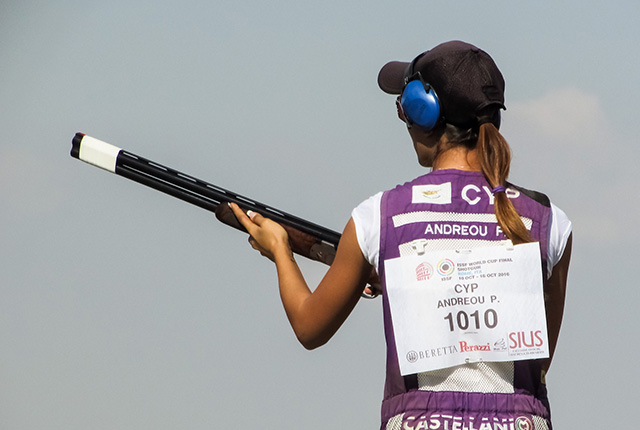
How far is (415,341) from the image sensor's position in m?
3.20

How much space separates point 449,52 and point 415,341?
111cm

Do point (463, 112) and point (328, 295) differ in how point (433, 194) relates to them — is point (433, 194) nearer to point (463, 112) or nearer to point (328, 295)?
point (463, 112)

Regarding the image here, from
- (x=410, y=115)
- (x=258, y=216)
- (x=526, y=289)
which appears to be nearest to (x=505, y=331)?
(x=526, y=289)

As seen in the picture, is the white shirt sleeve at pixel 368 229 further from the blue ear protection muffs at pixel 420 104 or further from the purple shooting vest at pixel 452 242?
the blue ear protection muffs at pixel 420 104

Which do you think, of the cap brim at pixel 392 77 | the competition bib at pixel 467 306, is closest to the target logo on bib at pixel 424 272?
the competition bib at pixel 467 306

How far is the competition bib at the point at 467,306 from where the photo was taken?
319cm

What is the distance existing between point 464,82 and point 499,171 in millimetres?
368

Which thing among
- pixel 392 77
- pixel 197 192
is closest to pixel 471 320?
pixel 392 77

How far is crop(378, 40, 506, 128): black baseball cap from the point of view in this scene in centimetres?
335

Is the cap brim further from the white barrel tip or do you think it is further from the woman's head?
the white barrel tip

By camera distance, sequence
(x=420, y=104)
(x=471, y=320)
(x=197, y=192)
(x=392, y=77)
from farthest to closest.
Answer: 1. (x=197, y=192)
2. (x=392, y=77)
3. (x=420, y=104)
4. (x=471, y=320)

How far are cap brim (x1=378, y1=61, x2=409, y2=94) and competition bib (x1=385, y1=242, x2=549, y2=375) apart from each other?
943 mm

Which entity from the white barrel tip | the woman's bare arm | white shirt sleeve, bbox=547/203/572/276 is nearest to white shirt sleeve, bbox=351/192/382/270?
the woman's bare arm

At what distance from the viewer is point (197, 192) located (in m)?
5.46
